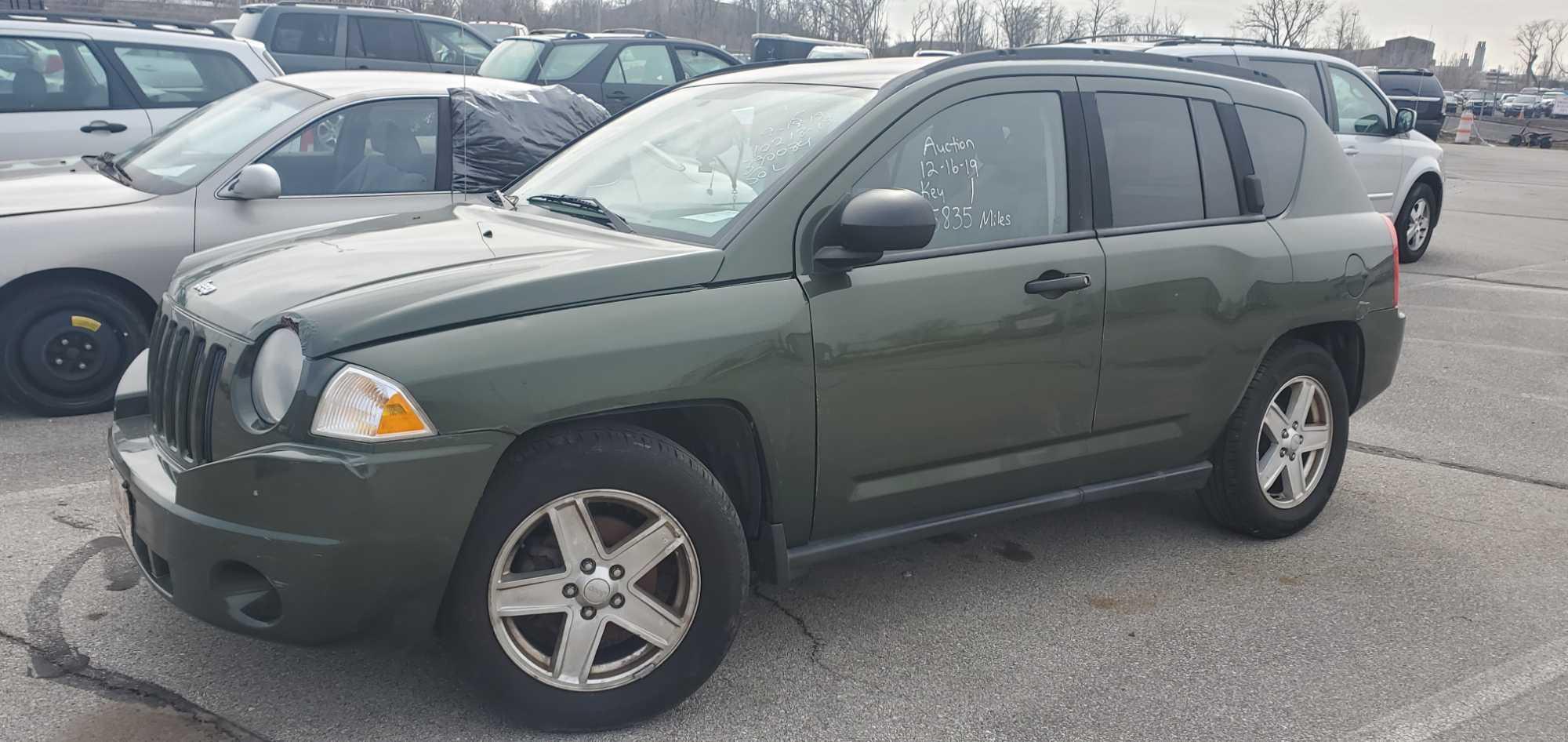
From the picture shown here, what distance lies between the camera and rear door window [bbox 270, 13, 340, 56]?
1608 cm

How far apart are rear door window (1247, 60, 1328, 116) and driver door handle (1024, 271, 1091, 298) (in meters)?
8.13

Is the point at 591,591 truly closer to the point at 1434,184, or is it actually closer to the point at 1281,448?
the point at 1281,448

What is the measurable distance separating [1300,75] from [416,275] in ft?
32.9

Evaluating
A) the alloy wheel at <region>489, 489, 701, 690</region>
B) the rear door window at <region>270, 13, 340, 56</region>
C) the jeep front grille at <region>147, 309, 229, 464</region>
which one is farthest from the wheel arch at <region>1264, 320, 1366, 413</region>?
the rear door window at <region>270, 13, 340, 56</region>

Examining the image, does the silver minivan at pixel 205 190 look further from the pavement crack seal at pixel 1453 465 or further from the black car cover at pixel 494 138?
the pavement crack seal at pixel 1453 465

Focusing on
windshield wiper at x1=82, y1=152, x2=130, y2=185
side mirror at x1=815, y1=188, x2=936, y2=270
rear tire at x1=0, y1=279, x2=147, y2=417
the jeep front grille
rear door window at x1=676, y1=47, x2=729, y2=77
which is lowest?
rear tire at x1=0, y1=279, x2=147, y2=417

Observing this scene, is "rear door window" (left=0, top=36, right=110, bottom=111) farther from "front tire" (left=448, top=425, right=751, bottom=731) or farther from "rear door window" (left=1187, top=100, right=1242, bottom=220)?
"rear door window" (left=1187, top=100, right=1242, bottom=220)

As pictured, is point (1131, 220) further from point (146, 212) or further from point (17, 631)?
point (146, 212)

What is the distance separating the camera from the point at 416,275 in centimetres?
322

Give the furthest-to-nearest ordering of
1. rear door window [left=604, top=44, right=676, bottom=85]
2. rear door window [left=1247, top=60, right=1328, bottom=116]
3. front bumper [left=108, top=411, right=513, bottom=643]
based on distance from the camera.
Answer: rear door window [left=604, top=44, right=676, bottom=85] < rear door window [left=1247, top=60, right=1328, bottom=116] < front bumper [left=108, top=411, right=513, bottom=643]

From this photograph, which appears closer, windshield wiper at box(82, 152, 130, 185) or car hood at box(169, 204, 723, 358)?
car hood at box(169, 204, 723, 358)

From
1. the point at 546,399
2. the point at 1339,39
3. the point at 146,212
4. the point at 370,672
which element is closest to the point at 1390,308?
the point at 546,399

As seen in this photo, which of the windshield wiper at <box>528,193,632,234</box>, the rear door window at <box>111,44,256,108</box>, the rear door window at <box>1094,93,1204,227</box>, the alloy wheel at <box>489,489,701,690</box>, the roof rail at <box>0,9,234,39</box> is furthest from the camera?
the roof rail at <box>0,9,234,39</box>

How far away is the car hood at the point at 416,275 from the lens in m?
2.99
